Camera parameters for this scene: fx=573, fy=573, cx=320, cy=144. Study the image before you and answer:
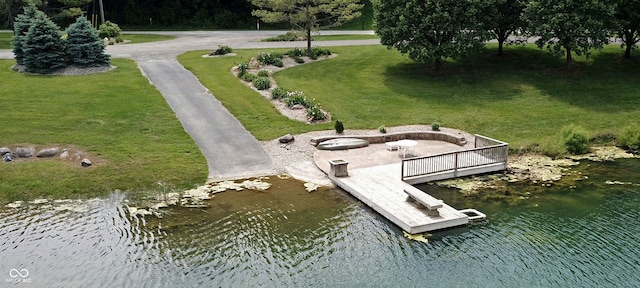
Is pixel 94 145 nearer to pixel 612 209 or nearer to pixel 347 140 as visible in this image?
pixel 347 140

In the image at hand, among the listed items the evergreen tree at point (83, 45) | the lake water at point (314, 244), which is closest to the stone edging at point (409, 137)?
the lake water at point (314, 244)

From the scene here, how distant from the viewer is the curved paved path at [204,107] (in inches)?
1003

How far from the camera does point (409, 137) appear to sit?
29125 millimetres

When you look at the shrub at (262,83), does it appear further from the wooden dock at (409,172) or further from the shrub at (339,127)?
the wooden dock at (409,172)

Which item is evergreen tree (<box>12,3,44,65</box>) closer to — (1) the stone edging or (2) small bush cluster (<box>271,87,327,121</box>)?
(2) small bush cluster (<box>271,87,327,121</box>)

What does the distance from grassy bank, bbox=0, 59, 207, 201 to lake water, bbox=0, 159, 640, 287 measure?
1595mm

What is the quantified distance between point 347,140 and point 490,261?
12.0 m

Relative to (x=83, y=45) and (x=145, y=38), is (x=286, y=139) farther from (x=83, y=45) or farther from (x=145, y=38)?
(x=145, y=38)

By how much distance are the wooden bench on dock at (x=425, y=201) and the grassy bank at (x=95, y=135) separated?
867cm

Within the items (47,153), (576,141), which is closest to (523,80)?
(576,141)

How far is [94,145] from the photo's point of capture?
26.4m

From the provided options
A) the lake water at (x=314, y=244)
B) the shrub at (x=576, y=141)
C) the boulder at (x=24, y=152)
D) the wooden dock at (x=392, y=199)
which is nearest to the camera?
the lake water at (x=314, y=244)

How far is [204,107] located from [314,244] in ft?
53.1

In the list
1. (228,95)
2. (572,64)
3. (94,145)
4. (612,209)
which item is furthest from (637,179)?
(94,145)
